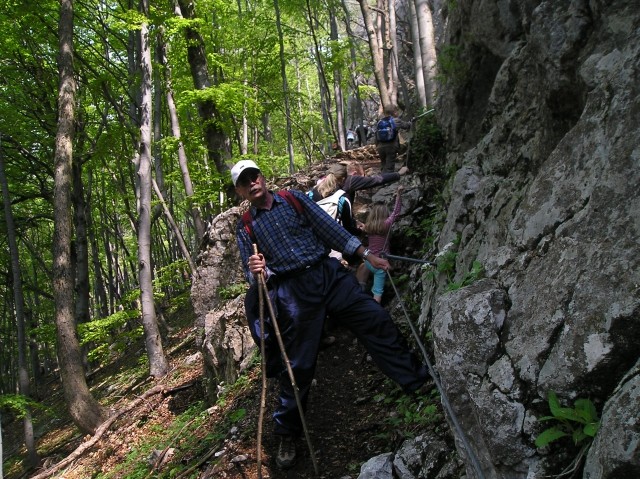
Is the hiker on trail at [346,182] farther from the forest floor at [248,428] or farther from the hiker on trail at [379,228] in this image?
the forest floor at [248,428]

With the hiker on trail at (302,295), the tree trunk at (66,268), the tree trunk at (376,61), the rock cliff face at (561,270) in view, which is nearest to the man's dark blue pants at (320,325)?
the hiker on trail at (302,295)

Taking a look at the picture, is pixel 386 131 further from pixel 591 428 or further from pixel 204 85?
pixel 591 428

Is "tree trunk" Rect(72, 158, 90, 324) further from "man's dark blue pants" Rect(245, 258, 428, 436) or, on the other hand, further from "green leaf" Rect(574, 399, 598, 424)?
"green leaf" Rect(574, 399, 598, 424)

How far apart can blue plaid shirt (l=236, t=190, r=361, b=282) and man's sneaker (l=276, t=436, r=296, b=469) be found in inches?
61.8

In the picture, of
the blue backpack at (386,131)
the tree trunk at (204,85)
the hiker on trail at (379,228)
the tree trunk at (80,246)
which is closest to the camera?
the hiker on trail at (379,228)

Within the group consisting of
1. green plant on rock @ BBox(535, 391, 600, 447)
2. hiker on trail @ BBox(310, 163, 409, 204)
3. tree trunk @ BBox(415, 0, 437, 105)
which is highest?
tree trunk @ BBox(415, 0, 437, 105)

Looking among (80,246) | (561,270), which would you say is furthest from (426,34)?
(80,246)

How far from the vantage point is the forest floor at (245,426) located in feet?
13.4

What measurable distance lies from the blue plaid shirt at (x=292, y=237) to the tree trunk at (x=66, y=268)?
20.5 ft

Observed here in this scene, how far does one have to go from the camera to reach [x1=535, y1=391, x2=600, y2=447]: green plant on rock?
1.99 m

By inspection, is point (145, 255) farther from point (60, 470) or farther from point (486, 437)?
point (486, 437)

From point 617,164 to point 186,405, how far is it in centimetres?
812

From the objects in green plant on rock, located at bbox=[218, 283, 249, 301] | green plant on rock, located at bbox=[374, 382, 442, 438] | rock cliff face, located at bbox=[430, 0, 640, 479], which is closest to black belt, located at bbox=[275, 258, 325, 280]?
rock cliff face, located at bbox=[430, 0, 640, 479]

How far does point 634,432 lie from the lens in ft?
5.40
